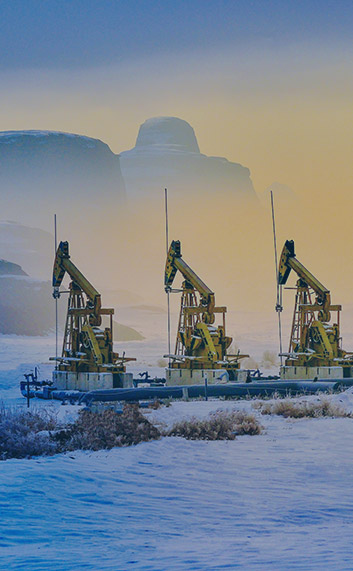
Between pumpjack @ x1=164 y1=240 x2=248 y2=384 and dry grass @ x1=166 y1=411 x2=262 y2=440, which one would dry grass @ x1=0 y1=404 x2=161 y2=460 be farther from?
pumpjack @ x1=164 y1=240 x2=248 y2=384

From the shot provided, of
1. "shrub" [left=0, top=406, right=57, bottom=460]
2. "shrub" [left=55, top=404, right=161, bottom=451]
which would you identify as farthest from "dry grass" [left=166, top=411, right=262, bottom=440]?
"shrub" [left=0, top=406, right=57, bottom=460]

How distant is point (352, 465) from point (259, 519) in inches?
181

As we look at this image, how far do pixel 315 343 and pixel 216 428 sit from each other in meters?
25.2

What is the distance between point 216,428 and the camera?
21.1 meters

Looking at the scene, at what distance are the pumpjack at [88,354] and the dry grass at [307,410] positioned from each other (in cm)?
1283

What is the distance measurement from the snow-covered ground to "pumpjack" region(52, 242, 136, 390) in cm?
1974

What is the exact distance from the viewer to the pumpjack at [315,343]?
44.4 metres

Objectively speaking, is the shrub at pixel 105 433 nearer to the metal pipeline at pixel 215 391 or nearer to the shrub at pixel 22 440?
the shrub at pixel 22 440

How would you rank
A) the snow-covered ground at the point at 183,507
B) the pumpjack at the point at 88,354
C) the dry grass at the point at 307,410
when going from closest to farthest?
the snow-covered ground at the point at 183,507, the dry grass at the point at 307,410, the pumpjack at the point at 88,354

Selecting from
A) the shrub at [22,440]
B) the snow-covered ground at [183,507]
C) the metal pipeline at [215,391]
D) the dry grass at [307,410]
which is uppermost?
the metal pipeline at [215,391]

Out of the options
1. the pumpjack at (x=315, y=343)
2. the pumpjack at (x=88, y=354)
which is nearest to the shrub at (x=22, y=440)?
the pumpjack at (x=88, y=354)

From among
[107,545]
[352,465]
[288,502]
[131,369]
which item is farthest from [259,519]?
[131,369]

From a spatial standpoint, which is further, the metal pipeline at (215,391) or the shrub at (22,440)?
the metal pipeline at (215,391)

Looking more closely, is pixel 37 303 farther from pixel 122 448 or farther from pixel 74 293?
pixel 122 448
